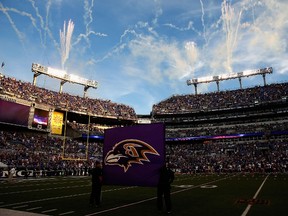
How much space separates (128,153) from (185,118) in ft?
212

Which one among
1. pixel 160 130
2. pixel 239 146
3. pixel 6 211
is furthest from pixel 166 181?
pixel 239 146

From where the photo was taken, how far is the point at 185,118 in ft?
243

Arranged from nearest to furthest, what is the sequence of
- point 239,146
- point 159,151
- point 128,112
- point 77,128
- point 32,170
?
point 159,151, point 32,170, point 239,146, point 77,128, point 128,112

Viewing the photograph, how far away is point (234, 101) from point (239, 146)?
15.7 metres

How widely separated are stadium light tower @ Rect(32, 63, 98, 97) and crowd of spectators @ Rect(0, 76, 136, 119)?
4140 millimetres

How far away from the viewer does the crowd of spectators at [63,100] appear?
46616mm

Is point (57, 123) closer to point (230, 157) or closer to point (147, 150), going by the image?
point (230, 157)

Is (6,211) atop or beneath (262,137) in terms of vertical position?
beneath

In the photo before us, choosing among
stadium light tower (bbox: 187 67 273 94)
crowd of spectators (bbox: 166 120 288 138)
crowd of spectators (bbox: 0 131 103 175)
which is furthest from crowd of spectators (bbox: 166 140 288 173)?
stadium light tower (bbox: 187 67 273 94)

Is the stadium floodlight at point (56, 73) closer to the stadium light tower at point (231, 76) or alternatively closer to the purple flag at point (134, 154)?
the stadium light tower at point (231, 76)

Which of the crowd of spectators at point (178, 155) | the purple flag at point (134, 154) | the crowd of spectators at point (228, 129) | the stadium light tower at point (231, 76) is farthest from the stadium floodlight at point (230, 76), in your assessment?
the purple flag at point (134, 154)

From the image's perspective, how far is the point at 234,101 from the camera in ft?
225

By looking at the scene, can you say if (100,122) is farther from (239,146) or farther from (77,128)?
(239,146)

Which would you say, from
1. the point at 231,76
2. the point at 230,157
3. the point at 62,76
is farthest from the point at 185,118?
the point at 62,76
